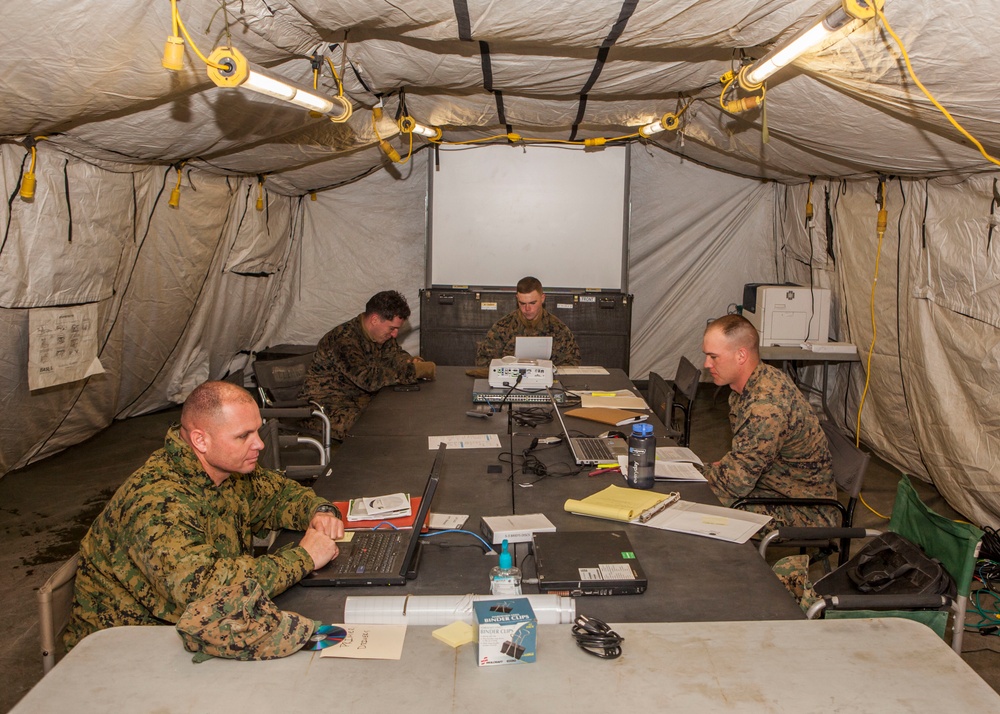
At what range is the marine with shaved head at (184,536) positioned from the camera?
178 cm

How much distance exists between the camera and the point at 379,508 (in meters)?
2.40

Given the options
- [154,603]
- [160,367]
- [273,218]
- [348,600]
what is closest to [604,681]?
[348,600]

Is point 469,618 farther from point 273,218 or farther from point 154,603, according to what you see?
point 273,218

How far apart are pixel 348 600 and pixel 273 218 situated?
5728mm

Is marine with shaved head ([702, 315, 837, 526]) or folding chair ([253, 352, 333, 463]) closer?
marine with shaved head ([702, 315, 837, 526])

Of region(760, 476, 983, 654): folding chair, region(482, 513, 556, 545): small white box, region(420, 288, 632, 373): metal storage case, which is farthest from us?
region(420, 288, 632, 373): metal storage case

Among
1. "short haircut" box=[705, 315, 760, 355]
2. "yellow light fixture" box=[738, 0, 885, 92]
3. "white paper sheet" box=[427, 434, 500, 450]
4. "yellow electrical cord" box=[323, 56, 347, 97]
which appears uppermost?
"yellow electrical cord" box=[323, 56, 347, 97]

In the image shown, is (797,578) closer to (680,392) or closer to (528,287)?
(680,392)

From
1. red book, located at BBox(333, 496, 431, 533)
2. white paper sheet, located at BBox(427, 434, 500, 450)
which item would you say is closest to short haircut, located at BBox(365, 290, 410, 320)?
white paper sheet, located at BBox(427, 434, 500, 450)

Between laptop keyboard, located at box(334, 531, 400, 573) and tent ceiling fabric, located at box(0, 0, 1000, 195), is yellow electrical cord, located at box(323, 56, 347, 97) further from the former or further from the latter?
laptop keyboard, located at box(334, 531, 400, 573)

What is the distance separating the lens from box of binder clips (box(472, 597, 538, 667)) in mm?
1587

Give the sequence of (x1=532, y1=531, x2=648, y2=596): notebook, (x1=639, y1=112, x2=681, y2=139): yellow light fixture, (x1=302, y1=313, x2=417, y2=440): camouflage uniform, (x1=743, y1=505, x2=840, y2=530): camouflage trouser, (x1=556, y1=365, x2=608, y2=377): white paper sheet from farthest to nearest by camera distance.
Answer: (x1=639, y1=112, x2=681, y2=139): yellow light fixture
(x1=556, y1=365, x2=608, y2=377): white paper sheet
(x1=302, y1=313, x2=417, y2=440): camouflage uniform
(x1=743, y1=505, x2=840, y2=530): camouflage trouser
(x1=532, y1=531, x2=648, y2=596): notebook

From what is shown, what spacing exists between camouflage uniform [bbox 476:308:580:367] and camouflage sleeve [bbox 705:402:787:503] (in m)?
2.40

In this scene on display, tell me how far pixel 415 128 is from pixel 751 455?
3.50m
